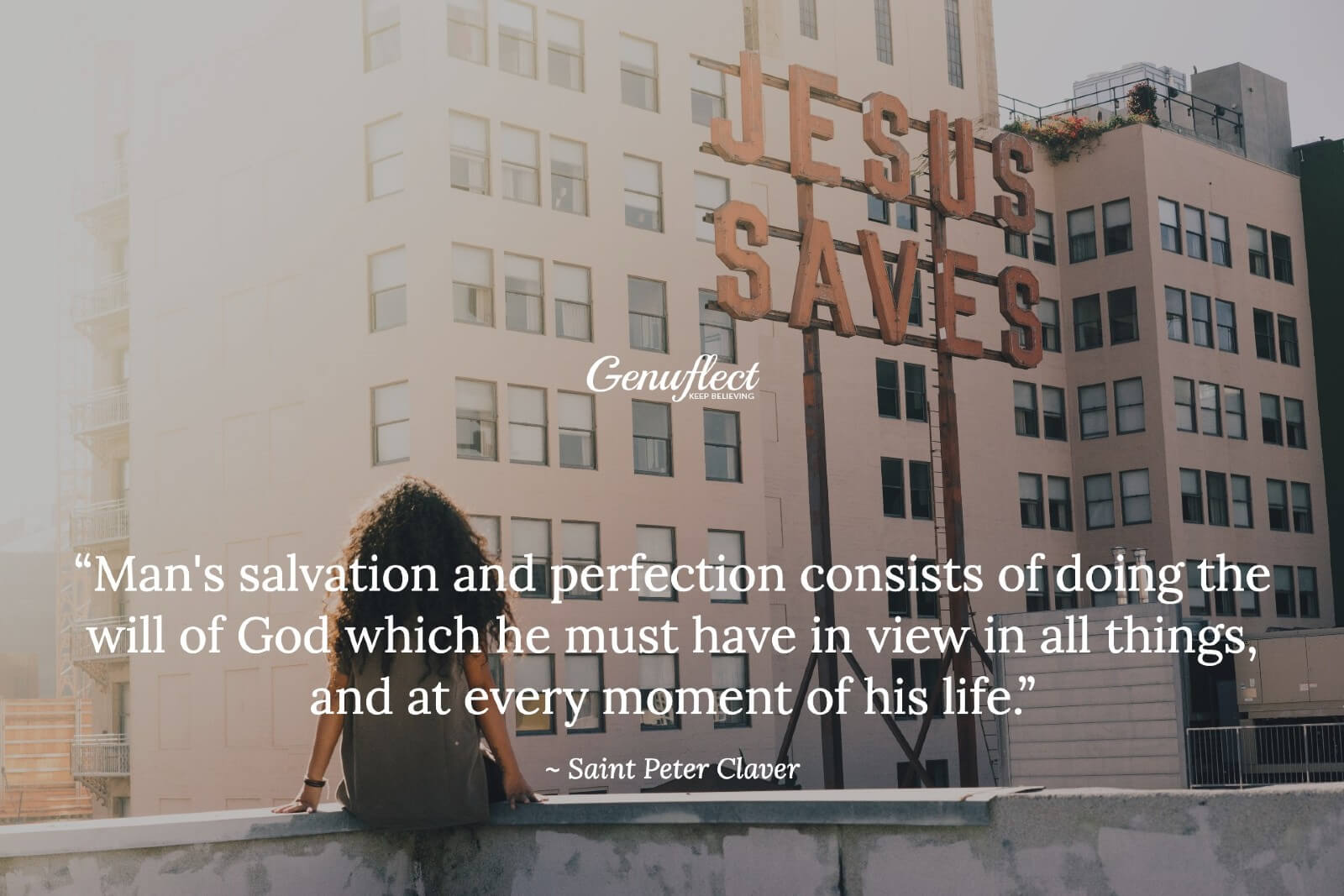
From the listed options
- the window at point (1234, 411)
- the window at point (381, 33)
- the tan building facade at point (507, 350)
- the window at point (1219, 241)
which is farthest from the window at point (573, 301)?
the window at point (1219, 241)

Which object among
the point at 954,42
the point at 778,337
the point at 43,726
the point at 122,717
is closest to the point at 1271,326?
the point at 954,42

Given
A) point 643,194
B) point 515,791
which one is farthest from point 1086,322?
point 515,791

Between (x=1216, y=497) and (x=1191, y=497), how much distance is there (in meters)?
1.53

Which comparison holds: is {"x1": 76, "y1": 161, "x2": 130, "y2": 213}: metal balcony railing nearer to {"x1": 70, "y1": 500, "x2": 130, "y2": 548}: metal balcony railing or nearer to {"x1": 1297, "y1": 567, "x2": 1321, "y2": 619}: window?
{"x1": 70, "y1": 500, "x2": 130, "y2": 548}: metal balcony railing

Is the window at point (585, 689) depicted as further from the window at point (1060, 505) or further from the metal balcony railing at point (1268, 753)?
the window at point (1060, 505)

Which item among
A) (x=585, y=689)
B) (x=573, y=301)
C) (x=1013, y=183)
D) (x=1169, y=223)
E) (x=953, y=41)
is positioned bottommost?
(x=585, y=689)

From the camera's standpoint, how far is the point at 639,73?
136 ft

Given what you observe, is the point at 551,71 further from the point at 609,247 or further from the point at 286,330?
the point at 286,330

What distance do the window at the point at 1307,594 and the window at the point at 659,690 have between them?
2736 centimetres

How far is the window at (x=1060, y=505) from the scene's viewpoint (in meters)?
52.4

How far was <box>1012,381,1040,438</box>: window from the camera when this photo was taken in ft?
170

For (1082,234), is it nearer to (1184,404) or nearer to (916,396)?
(1184,404)

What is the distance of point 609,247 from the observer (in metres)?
39.6

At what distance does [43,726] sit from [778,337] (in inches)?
1145
